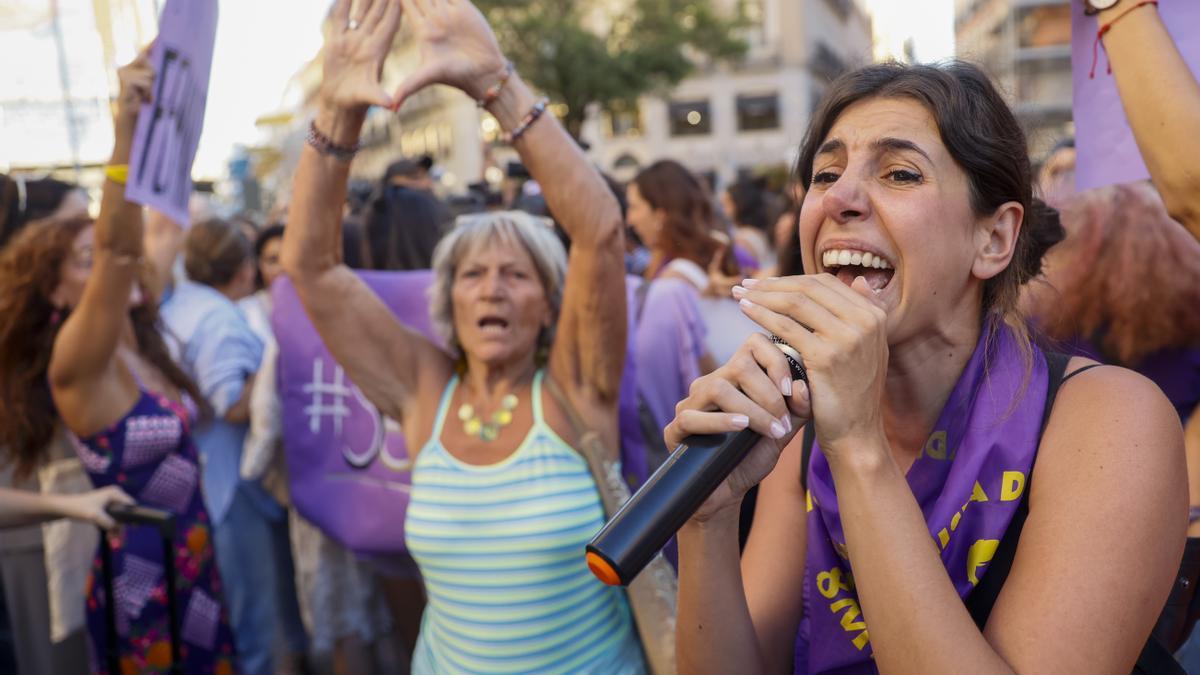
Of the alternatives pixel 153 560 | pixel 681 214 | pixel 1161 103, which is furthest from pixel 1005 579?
pixel 681 214

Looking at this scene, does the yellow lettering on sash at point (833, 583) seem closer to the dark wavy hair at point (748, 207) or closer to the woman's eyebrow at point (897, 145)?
the woman's eyebrow at point (897, 145)

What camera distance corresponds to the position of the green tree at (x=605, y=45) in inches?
1050

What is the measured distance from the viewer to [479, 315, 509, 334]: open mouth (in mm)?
2459

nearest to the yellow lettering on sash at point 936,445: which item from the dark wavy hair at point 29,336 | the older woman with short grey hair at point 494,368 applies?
the older woman with short grey hair at point 494,368

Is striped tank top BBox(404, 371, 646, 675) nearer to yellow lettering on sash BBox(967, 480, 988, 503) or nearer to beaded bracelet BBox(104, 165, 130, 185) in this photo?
yellow lettering on sash BBox(967, 480, 988, 503)

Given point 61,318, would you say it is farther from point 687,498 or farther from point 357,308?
point 687,498

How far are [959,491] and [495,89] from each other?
1341 mm

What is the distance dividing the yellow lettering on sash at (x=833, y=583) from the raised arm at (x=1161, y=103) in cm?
82

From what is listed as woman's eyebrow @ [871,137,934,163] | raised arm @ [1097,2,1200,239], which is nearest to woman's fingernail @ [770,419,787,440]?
woman's eyebrow @ [871,137,934,163]

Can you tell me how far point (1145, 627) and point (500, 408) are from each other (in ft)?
5.19

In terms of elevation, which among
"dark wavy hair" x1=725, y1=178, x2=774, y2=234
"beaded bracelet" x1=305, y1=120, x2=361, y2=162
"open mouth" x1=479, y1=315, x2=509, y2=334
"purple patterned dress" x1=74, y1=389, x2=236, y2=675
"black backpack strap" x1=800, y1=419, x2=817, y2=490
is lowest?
"purple patterned dress" x1=74, y1=389, x2=236, y2=675

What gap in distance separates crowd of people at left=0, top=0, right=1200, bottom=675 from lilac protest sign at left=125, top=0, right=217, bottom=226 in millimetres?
181

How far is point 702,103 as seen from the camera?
4241 centimetres

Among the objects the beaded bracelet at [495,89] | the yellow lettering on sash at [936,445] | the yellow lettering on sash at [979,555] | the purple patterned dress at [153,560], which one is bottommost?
the purple patterned dress at [153,560]
